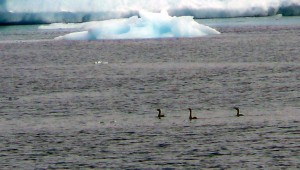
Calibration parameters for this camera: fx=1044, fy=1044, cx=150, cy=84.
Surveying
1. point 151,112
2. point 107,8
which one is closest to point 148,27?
point 107,8

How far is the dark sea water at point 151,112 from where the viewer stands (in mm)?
23250

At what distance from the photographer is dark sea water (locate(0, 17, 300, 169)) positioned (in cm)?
2325

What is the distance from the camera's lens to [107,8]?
111 m

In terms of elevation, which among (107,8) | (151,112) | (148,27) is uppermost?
(151,112)

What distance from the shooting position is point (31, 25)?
12888cm

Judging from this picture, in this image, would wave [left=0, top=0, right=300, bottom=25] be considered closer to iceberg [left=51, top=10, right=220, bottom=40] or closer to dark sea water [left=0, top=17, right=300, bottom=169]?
iceberg [left=51, top=10, right=220, bottom=40]

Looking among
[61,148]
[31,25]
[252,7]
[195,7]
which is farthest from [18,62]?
[31,25]

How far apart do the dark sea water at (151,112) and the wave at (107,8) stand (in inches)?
1999

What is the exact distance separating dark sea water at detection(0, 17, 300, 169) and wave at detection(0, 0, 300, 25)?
167 ft

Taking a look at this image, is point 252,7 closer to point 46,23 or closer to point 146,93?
point 46,23

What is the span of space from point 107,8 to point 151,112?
81.0 meters

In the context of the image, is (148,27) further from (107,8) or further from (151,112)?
(151,112)

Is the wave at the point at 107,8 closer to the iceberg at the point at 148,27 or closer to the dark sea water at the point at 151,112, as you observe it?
the iceberg at the point at 148,27

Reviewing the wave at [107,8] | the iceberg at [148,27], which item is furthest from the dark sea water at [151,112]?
the wave at [107,8]
